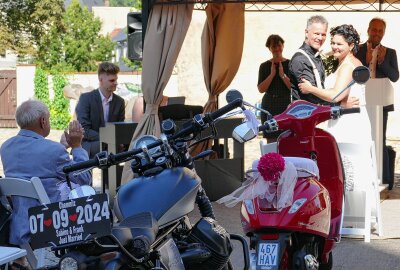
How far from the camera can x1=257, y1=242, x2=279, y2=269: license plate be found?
18.4 feet

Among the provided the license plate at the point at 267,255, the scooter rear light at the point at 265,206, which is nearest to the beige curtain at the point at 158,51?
the scooter rear light at the point at 265,206

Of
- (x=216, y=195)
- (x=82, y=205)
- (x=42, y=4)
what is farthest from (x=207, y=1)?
(x=42, y=4)

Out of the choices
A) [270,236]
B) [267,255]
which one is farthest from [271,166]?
[267,255]

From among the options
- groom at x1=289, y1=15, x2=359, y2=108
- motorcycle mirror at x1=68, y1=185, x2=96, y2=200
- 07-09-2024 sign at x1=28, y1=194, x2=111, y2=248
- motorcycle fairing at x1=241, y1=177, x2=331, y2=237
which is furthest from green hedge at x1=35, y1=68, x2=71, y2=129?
07-09-2024 sign at x1=28, y1=194, x2=111, y2=248

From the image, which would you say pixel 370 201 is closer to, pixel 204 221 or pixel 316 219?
pixel 316 219

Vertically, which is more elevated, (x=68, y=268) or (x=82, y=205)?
(x=82, y=205)

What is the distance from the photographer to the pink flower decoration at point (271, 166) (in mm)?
5734

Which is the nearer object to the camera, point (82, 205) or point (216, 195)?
point (82, 205)

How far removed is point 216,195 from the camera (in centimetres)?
1192

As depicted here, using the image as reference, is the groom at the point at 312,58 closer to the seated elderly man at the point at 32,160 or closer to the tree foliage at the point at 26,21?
the seated elderly man at the point at 32,160

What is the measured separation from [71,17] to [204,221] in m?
48.2

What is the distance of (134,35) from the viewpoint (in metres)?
13.6

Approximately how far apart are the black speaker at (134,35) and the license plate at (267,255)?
799cm

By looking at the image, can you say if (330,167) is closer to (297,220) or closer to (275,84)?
(297,220)
